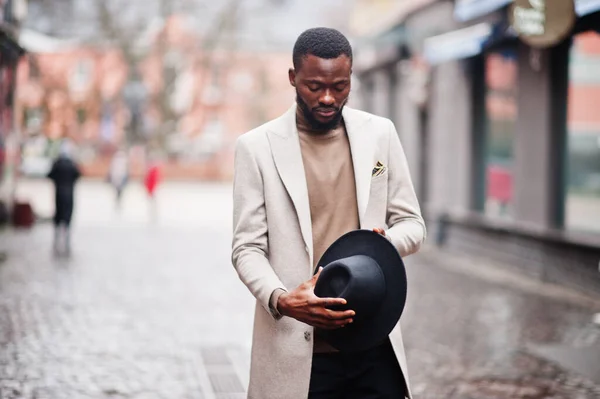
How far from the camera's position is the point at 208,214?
3005cm

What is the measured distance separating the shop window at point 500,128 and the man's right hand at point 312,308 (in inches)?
562

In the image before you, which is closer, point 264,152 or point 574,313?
point 264,152

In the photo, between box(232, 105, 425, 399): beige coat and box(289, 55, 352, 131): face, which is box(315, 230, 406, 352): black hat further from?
box(289, 55, 352, 131): face

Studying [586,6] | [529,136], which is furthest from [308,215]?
[529,136]

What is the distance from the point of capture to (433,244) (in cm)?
2028

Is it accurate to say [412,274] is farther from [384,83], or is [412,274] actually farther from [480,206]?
[384,83]

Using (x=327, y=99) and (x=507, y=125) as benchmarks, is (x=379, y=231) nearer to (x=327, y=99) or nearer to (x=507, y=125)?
(x=327, y=99)

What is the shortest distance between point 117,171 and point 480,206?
14.7 metres

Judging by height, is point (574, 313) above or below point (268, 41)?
below

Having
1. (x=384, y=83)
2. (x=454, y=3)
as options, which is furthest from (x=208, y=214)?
(x=454, y=3)

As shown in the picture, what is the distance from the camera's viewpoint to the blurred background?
26.3 feet

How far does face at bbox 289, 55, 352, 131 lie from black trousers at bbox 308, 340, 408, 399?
0.72 metres

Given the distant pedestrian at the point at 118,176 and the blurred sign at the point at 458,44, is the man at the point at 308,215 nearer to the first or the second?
the blurred sign at the point at 458,44

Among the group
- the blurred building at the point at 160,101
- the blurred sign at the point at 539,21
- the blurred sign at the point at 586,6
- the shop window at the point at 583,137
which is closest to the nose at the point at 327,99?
the blurred sign at the point at 539,21
